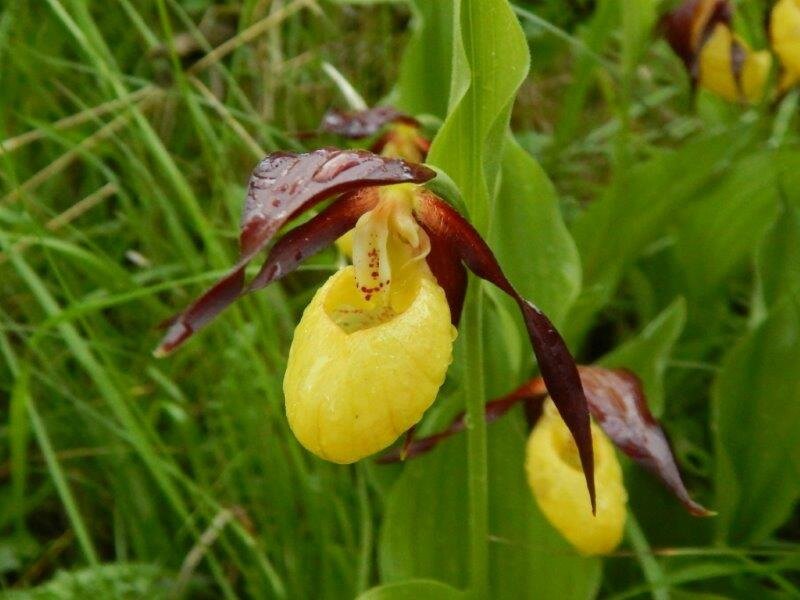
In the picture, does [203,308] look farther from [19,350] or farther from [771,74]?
[771,74]

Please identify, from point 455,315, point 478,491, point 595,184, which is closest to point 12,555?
point 478,491

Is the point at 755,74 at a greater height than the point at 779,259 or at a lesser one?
greater

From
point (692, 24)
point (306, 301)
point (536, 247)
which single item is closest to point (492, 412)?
point (536, 247)

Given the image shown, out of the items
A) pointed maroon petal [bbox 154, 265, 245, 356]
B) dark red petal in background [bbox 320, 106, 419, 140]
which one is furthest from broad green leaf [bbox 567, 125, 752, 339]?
pointed maroon petal [bbox 154, 265, 245, 356]

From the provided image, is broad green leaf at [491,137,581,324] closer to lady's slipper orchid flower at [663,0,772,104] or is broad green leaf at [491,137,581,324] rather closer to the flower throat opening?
the flower throat opening

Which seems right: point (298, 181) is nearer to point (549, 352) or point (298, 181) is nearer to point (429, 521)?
point (549, 352)

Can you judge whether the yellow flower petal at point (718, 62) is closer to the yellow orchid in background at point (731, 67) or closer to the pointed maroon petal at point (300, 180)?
the yellow orchid in background at point (731, 67)
